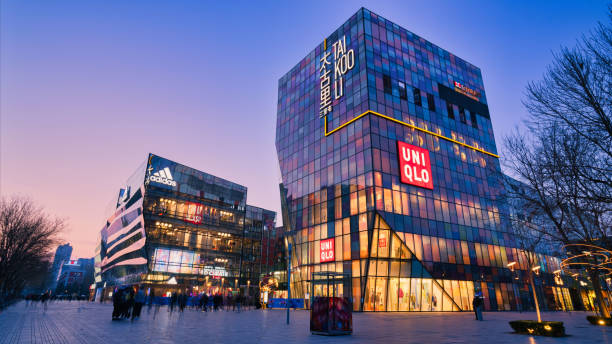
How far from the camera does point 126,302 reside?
66.3ft

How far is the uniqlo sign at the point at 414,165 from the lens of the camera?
41.8 meters

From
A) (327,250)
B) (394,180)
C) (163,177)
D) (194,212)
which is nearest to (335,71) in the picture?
(394,180)

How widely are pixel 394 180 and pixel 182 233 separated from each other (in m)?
45.6

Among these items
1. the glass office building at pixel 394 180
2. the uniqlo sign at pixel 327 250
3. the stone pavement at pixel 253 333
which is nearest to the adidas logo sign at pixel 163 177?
the glass office building at pixel 394 180

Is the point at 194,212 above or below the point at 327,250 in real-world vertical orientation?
above

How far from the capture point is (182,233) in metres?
65.6

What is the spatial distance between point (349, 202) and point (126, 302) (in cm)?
2678

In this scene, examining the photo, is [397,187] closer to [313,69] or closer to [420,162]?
[420,162]

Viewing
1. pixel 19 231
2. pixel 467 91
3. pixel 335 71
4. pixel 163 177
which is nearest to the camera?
pixel 19 231

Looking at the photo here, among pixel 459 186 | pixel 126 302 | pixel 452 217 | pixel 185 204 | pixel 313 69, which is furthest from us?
pixel 185 204

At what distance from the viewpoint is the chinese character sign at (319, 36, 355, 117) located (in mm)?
47406

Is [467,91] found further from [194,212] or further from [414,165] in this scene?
[194,212]

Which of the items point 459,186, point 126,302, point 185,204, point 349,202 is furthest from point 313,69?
point 126,302

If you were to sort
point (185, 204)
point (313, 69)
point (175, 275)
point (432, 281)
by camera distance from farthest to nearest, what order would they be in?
point (185, 204) → point (175, 275) → point (313, 69) → point (432, 281)
